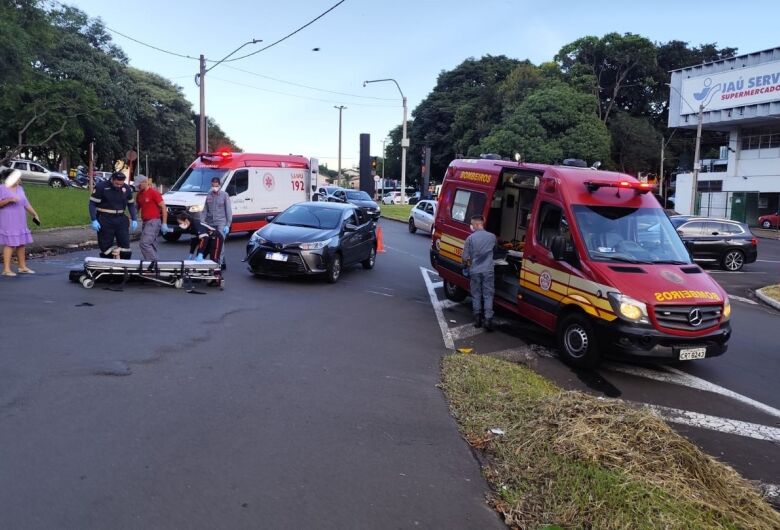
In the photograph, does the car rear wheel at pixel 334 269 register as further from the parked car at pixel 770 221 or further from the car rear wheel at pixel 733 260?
the parked car at pixel 770 221

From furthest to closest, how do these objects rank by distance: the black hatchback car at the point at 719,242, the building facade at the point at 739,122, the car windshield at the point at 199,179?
the building facade at the point at 739,122 → the black hatchback car at the point at 719,242 → the car windshield at the point at 199,179

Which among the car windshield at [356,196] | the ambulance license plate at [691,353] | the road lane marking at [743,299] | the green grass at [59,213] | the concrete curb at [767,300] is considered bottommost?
the road lane marking at [743,299]

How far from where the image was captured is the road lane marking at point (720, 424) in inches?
222

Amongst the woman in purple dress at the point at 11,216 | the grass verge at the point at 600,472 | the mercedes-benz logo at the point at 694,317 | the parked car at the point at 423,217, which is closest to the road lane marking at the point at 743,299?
the mercedes-benz logo at the point at 694,317

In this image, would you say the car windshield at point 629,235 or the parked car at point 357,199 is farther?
the parked car at point 357,199

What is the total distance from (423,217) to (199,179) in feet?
34.7

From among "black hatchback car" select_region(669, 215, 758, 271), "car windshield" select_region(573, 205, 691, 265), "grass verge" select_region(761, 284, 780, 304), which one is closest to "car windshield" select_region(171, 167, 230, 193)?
"car windshield" select_region(573, 205, 691, 265)

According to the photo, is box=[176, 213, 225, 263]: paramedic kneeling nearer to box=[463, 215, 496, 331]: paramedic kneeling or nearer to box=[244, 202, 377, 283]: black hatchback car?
box=[244, 202, 377, 283]: black hatchback car

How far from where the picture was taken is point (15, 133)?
1577 inches

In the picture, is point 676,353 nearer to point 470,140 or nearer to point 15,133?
point 15,133

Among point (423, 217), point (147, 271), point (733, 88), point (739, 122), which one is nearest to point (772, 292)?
point (147, 271)

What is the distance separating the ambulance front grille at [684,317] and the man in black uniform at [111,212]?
8.19m

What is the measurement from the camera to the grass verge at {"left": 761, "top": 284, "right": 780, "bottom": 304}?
1340cm

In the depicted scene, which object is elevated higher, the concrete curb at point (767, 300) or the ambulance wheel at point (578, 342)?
the ambulance wheel at point (578, 342)
